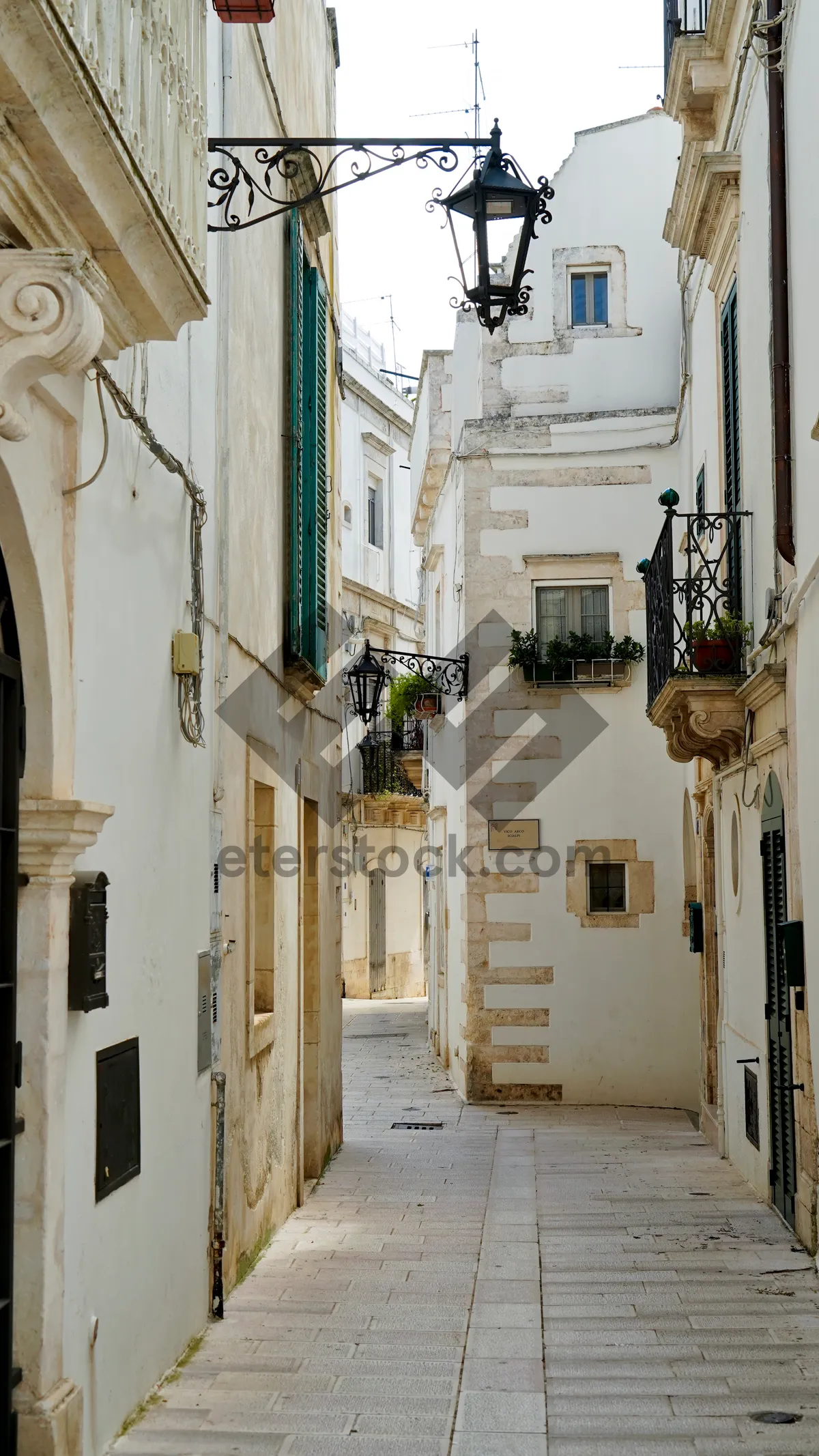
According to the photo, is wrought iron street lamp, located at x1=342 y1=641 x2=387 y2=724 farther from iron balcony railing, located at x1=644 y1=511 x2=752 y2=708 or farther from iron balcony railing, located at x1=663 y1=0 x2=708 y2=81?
iron balcony railing, located at x1=663 y1=0 x2=708 y2=81

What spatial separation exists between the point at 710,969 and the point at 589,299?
7724 millimetres

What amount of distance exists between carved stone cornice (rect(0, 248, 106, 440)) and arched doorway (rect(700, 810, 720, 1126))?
9.03 m

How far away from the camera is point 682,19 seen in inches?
442

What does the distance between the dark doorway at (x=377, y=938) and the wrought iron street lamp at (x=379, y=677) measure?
35.8 ft

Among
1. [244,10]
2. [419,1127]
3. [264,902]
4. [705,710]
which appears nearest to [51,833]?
[264,902]

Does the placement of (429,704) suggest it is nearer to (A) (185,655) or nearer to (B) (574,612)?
(B) (574,612)

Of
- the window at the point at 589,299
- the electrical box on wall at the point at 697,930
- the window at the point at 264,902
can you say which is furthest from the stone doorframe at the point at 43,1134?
the window at the point at 589,299

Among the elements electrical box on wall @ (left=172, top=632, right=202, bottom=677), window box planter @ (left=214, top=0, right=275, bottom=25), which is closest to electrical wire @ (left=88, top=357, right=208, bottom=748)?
electrical box on wall @ (left=172, top=632, right=202, bottom=677)

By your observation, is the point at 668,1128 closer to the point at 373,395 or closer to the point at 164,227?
the point at 164,227

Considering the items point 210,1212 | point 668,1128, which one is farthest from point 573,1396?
point 668,1128

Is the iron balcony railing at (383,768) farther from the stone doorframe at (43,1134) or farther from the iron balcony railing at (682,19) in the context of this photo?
the stone doorframe at (43,1134)

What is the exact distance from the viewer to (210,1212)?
6414mm

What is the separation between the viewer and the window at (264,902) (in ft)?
28.3

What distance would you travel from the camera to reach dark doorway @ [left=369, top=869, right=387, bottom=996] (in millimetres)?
28844
